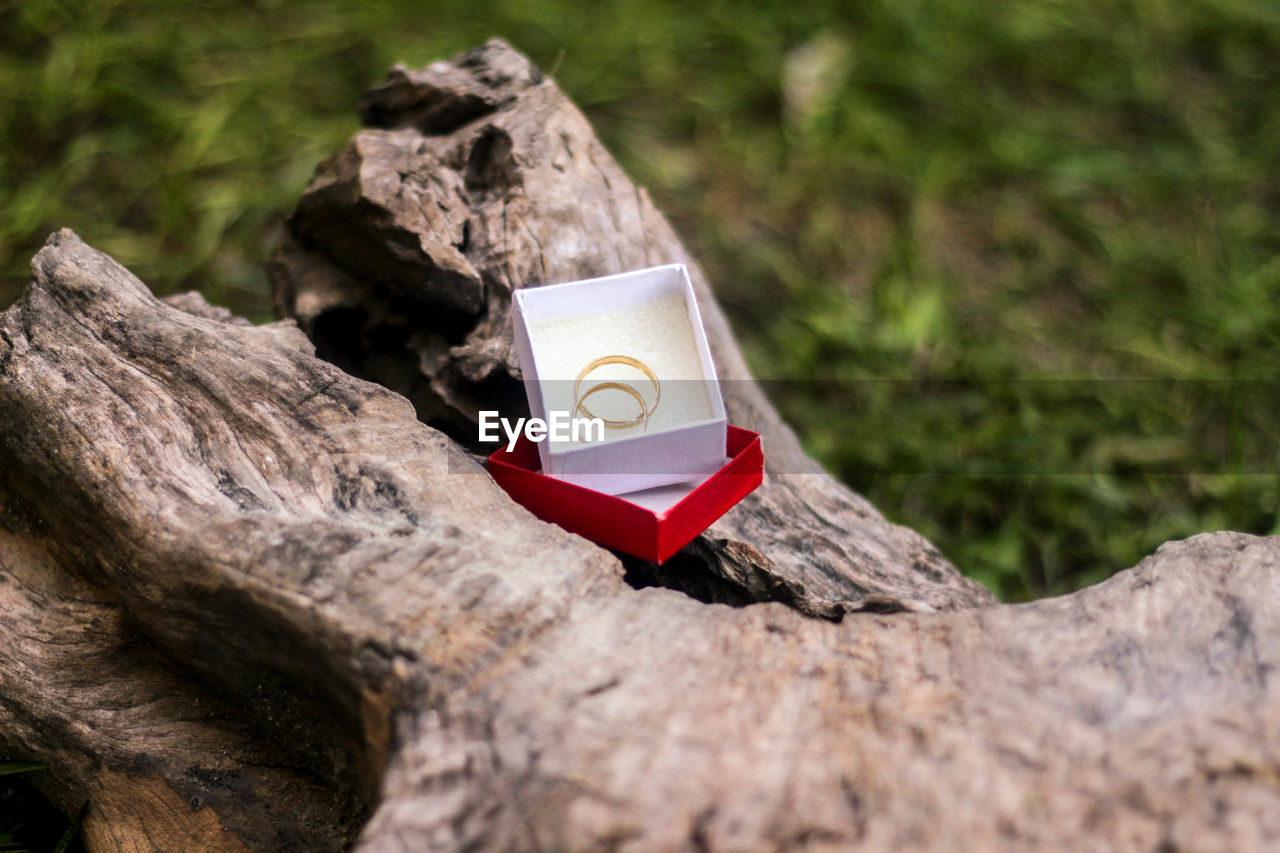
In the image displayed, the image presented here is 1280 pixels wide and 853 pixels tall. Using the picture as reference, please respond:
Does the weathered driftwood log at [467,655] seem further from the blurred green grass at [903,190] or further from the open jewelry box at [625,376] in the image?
the blurred green grass at [903,190]

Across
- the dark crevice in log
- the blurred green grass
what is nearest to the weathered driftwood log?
Answer: the dark crevice in log

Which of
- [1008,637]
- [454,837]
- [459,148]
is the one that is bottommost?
[1008,637]

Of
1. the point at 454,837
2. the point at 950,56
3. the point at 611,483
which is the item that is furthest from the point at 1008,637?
the point at 950,56

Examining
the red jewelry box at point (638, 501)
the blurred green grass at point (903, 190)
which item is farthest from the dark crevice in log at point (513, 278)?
the blurred green grass at point (903, 190)

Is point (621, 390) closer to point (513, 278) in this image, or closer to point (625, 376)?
point (625, 376)

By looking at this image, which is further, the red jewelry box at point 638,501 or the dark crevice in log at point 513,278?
the dark crevice in log at point 513,278

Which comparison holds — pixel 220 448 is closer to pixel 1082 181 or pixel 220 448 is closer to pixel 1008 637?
pixel 1008 637

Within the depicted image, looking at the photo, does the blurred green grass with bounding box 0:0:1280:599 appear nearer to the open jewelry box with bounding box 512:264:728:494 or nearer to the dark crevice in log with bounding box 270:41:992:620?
the dark crevice in log with bounding box 270:41:992:620

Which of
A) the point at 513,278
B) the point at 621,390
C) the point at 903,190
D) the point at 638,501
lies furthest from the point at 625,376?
the point at 903,190
